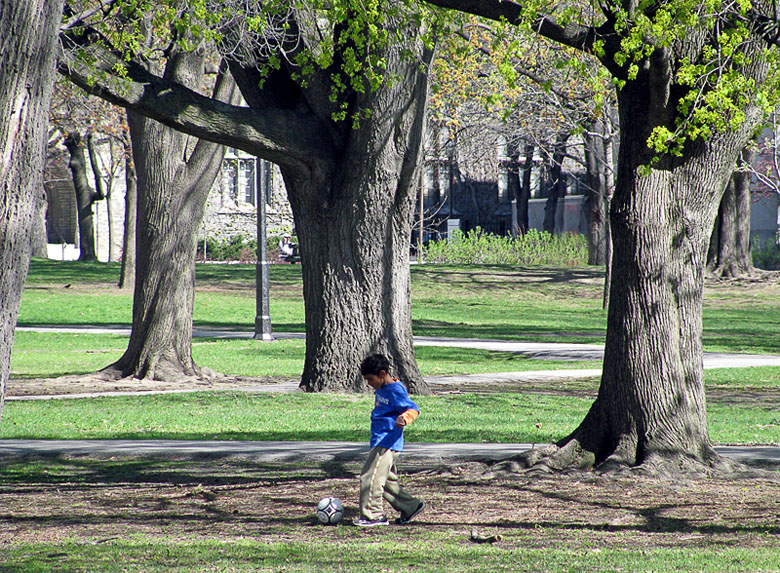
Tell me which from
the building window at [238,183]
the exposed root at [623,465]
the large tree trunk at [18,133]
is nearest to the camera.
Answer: the large tree trunk at [18,133]

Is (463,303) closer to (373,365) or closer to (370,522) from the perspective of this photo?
(370,522)

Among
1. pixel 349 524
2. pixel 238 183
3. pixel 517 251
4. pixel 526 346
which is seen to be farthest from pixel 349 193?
pixel 238 183

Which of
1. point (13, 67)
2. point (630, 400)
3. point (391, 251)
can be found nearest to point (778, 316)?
point (391, 251)

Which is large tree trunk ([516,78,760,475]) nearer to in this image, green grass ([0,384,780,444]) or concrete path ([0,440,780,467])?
concrete path ([0,440,780,467])

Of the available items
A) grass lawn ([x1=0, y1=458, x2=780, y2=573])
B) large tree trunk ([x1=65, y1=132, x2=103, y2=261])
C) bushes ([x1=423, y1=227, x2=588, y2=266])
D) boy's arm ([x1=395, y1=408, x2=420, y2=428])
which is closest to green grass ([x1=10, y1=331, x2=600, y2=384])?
grass lawn ([x1=0, y1=458, x2=780, y2=573])

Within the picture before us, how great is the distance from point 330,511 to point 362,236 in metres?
6.73

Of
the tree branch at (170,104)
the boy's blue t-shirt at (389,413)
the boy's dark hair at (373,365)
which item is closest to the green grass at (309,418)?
the tree branch at (170,104)

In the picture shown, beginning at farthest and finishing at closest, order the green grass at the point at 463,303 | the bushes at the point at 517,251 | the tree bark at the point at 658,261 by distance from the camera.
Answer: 1. the bushes at the point at 517,251
2. the green grass at the point at 463,303
3. the tree bark at the point at 658,261

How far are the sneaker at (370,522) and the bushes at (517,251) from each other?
3763 centimetres

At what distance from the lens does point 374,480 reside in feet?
21.8

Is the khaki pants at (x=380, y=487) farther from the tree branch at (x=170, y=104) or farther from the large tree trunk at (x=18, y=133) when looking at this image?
the tree branch at (x=170, y=104)

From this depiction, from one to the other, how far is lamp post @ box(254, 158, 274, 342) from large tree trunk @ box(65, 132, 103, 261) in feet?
69.1

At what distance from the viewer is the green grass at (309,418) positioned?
1112 cm

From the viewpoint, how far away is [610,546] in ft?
20.2
